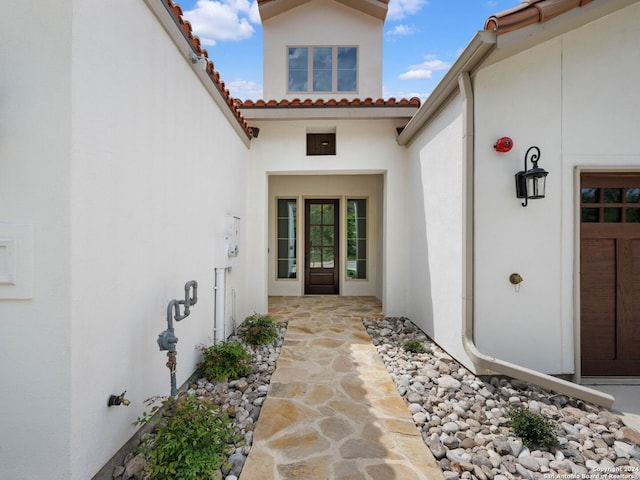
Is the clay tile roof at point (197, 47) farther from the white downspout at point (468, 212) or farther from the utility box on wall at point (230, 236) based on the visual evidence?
the white downspout at point (468, 212)

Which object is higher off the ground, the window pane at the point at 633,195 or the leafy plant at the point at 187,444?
the window pane at the point at 633,195

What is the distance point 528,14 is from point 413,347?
4146 mm

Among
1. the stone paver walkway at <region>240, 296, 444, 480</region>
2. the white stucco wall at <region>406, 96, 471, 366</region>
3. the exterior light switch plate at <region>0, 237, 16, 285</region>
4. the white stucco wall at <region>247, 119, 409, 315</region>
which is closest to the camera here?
the exterior light switch plate at <region>0, 237, 16, 285</region>

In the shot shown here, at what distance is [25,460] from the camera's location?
1.75m

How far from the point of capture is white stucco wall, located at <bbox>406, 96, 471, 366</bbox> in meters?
3.97

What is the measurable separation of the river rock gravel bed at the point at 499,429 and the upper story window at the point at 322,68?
7452mm

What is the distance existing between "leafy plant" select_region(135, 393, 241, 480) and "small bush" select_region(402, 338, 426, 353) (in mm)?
2904

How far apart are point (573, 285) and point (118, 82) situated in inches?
190

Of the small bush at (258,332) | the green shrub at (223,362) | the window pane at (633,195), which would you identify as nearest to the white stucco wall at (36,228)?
the green shrub at (223,362)

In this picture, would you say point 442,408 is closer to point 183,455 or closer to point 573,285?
point 573,285

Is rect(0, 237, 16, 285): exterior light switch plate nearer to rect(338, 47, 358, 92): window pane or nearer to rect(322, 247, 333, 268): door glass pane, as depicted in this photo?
rect(322, 247, 333, 268): door glass pane

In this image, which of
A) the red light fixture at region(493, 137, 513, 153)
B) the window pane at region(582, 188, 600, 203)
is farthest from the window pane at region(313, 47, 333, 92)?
the window pane at region(582, 188, 600, 203)

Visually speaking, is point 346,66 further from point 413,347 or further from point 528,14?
point 413,347

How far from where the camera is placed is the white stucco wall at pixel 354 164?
6324mm
